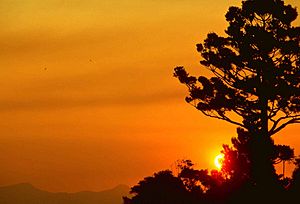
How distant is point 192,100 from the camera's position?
43719 mm

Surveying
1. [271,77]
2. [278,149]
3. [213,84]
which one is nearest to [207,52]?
[213,84]

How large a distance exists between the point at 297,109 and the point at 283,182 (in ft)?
18.5

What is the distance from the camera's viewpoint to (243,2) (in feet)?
136

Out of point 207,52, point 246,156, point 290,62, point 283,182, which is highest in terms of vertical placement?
point 207,52

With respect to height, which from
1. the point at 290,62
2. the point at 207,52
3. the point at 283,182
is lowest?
the point at 283,182

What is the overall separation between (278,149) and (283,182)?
2.81m

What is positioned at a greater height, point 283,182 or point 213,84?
point 213,84

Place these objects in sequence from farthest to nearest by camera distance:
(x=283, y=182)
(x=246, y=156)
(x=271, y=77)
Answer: (x=246, y=156) < (x=283, y=182) < (x=271, y=77)

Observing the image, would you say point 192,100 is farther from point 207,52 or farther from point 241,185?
point 241,185

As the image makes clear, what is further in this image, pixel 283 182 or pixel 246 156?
pixel 246 156

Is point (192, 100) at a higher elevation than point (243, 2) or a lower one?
lower

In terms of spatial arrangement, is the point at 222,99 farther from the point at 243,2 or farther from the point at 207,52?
the point at 243,2

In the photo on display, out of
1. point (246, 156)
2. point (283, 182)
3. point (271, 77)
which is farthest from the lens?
point (246, 156)

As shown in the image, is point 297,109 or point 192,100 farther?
point 192,100
